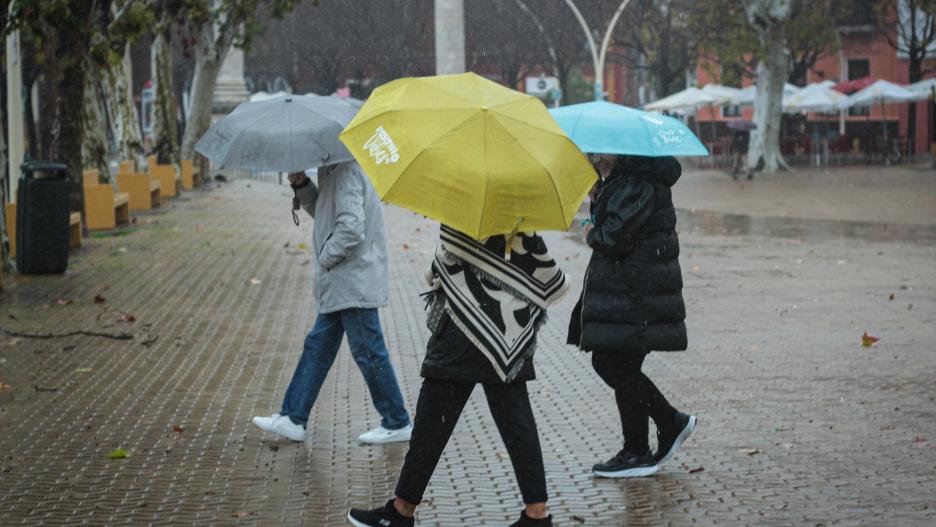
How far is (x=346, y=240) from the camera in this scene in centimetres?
696

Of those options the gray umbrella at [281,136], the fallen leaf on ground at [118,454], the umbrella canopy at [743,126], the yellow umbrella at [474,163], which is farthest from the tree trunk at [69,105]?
the umbrella canopy at [743,126]

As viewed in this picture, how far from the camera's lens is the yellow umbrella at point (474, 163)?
5023 mm

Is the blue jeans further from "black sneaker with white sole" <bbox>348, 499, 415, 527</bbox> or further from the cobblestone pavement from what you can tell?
"black sneaker with white sole" <bbox>348, 499, 415, 527</bbox>

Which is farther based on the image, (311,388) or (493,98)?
(311,388)

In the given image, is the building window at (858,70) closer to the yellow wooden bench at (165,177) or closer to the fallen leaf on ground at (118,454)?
the yellow wooden bench at (165,177)

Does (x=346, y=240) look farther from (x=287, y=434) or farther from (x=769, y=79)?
(x=769, y=79)

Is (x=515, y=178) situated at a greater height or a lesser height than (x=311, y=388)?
greater

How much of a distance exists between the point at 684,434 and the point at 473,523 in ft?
4.20

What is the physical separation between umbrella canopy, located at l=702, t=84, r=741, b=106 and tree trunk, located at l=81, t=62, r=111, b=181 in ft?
92.3

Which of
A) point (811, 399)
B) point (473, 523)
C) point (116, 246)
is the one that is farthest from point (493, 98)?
point (116, 246)

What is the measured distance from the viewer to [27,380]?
9.47 meters

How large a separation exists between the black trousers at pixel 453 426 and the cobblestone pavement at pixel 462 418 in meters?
0.52

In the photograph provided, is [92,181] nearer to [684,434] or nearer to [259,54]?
[684,434]

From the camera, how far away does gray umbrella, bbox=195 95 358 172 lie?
695 centimetres
